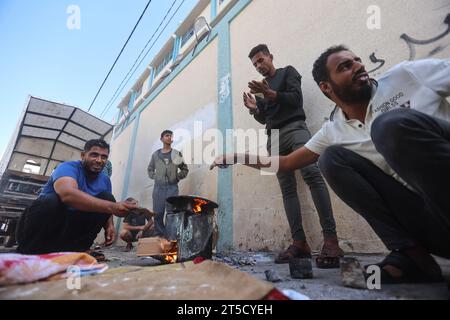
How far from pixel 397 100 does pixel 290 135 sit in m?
1.05

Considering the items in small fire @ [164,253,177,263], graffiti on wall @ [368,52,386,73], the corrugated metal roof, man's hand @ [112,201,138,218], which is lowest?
small fire @ [164,253,177,263]

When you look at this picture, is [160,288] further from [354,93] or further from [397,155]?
[354,93]

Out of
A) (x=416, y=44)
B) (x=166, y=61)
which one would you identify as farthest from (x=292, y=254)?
(x=166, y=61)

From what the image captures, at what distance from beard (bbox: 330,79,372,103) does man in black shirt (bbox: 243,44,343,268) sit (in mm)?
681

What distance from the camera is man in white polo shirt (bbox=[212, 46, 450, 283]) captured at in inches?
30.7

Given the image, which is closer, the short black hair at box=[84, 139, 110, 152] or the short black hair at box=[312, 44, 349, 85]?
the short black hair at box=[312, 44, 349, 85]

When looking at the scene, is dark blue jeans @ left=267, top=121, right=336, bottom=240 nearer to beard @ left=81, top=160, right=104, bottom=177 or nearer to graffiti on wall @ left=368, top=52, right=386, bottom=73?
graffiti on wall @ left=368, top=52, right=386, bottom=73

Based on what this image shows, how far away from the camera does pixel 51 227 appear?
188cm

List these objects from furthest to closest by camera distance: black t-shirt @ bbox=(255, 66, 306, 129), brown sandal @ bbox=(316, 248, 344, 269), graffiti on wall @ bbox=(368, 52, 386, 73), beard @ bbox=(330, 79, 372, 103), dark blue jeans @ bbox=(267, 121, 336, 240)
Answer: black t-shirt @ bbox=(255, 66, 306, 129) < graffiti on wall @ bbox=(368, 52, 386, 73) < dark blue jeans @ bbox=(267, 121, 336, 240) < brown sandal @ bbox=(316, 248, 344, 269) < beard @ bbox=(330, 79, 372, 103)

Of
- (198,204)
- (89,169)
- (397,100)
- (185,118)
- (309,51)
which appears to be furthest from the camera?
(185,118)

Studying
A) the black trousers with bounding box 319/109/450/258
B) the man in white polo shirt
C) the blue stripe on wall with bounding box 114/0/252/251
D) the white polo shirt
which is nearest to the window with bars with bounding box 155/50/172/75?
the blue stripe on wall with bounding box 114/0/252/251

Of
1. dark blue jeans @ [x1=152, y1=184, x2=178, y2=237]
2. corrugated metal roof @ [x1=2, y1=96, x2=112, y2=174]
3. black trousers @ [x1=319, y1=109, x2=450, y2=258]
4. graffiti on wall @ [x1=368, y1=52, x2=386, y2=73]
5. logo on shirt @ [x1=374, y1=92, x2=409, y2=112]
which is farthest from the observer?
corrugated metal roof @ [x1=2, y1=96, x2=112, y2=174]

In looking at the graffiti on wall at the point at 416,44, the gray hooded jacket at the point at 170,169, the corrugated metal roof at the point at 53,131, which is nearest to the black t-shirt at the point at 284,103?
the graffiti on wall at the point at 416,44
